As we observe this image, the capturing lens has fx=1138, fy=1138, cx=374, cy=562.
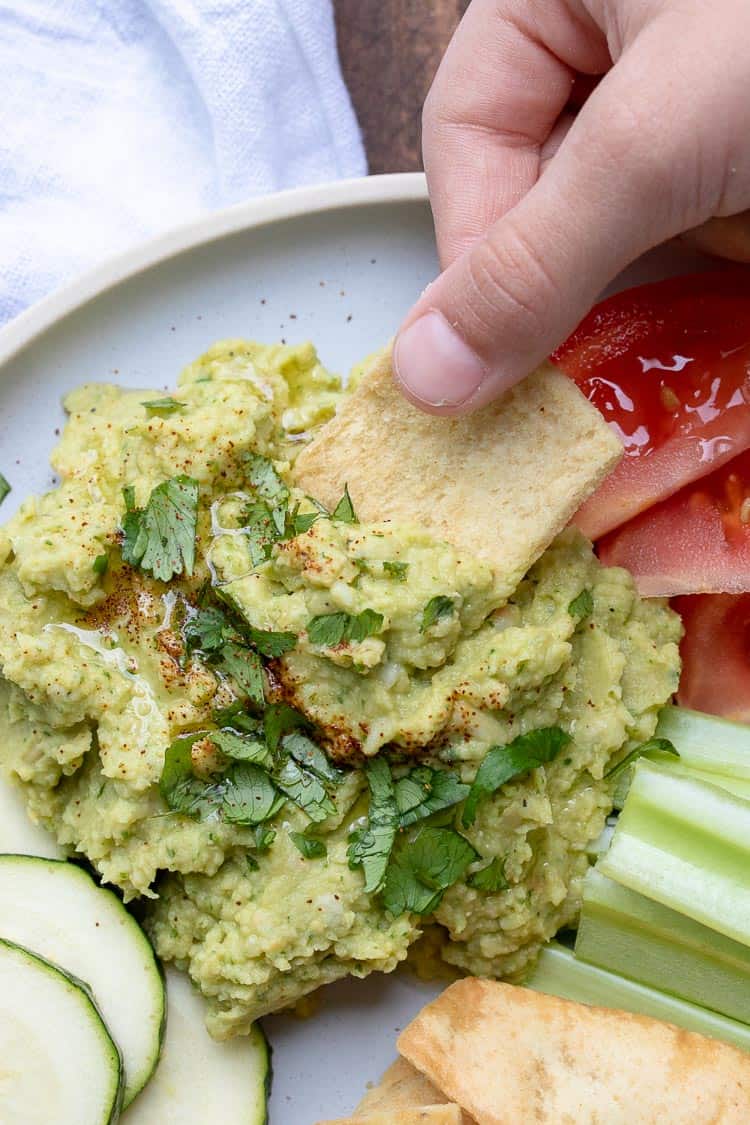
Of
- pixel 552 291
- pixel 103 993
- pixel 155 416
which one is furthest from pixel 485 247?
pixel 103 993

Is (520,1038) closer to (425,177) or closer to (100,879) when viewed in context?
(100,879)

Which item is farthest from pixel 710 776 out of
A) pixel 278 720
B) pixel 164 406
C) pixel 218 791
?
pixel 164 406

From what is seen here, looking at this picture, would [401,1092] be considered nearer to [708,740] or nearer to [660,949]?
[660,949]

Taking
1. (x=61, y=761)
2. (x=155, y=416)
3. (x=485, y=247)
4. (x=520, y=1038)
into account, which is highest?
(x=485, y=247)

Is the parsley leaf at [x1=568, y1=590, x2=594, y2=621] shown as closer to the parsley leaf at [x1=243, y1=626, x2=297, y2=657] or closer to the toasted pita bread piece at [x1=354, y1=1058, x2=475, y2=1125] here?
the parsley leaf at [x1=243, y1=626, x2=297, y2=657]

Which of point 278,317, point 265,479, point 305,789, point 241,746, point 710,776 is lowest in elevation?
point 710,776

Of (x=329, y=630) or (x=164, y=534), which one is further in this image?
(x=164, y=534)

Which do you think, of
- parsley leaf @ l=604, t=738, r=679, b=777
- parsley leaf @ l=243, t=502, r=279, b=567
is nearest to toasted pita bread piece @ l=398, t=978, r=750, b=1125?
parsley leaf @ l=604, t=738, r=679, b=777
